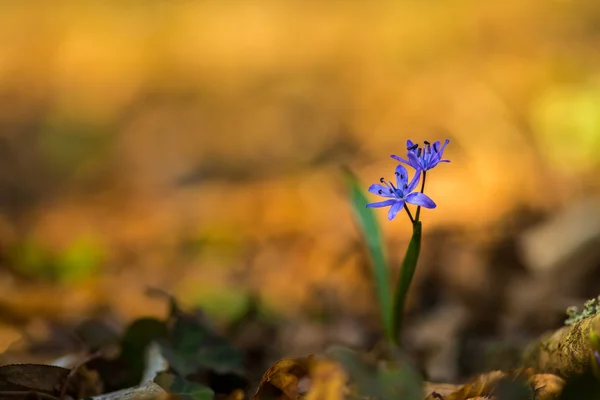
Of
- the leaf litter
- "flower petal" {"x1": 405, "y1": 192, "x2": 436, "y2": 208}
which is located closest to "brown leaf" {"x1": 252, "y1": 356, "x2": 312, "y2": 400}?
the leaf litter

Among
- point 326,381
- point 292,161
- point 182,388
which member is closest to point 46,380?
point 182,388

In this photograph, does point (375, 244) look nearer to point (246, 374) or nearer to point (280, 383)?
point (246, 374)

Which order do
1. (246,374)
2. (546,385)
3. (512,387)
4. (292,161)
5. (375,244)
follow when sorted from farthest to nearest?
(292,161)
(375,244)
(246,374)
(546,385)
(512,387)

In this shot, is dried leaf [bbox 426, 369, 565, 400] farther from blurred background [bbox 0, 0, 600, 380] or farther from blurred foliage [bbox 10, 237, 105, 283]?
blurred foliage [bbox 10, 237, 105, 283]

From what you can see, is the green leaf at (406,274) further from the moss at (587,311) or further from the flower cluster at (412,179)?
the moss at (587,311)

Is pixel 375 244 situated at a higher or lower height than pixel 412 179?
higher

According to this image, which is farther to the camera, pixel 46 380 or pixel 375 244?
pixel 375 244

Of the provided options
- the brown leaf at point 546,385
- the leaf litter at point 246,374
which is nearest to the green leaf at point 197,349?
the leaf litter at point 246,374

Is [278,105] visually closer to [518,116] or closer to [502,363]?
[518,116]
